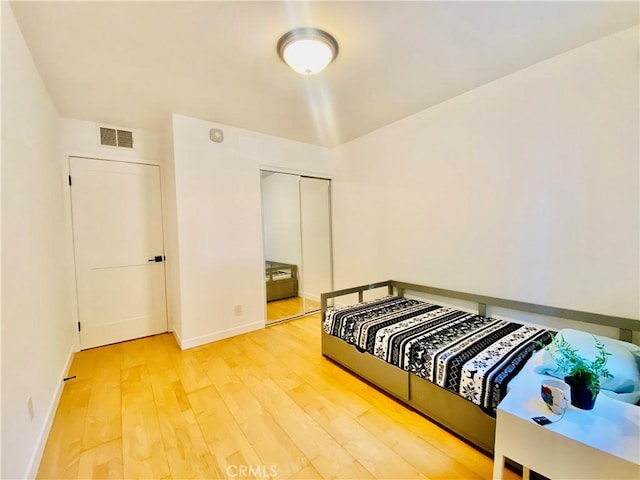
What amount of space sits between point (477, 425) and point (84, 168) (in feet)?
13.2

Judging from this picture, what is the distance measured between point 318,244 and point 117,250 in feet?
8.11

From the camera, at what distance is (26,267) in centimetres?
155

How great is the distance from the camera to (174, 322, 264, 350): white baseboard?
2.85 meters

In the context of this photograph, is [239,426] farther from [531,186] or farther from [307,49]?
[531,186]

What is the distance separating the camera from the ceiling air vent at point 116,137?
294 cm

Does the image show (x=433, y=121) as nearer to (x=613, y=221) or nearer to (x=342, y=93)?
(x=342, y=93)

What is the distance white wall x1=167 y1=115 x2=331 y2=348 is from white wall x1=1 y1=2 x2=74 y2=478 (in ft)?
3.11

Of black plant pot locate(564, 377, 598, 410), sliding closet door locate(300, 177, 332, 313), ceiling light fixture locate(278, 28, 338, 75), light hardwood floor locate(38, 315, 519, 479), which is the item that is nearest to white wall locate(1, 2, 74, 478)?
light hardwood floor locate(38, 315, 519, 479)

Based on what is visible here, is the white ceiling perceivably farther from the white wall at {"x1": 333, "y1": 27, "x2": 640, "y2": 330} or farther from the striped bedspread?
the striped bedspread

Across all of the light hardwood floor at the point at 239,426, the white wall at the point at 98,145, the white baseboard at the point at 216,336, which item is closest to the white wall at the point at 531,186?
the light hardwood floor at the point at 239,426

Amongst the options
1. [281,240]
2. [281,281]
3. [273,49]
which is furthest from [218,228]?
[273,49]

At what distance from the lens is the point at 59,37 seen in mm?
1667

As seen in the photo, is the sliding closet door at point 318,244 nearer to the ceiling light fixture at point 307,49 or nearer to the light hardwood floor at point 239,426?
the light hardwood floor at point 239,426

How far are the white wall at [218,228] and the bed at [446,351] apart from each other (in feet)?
3.77
